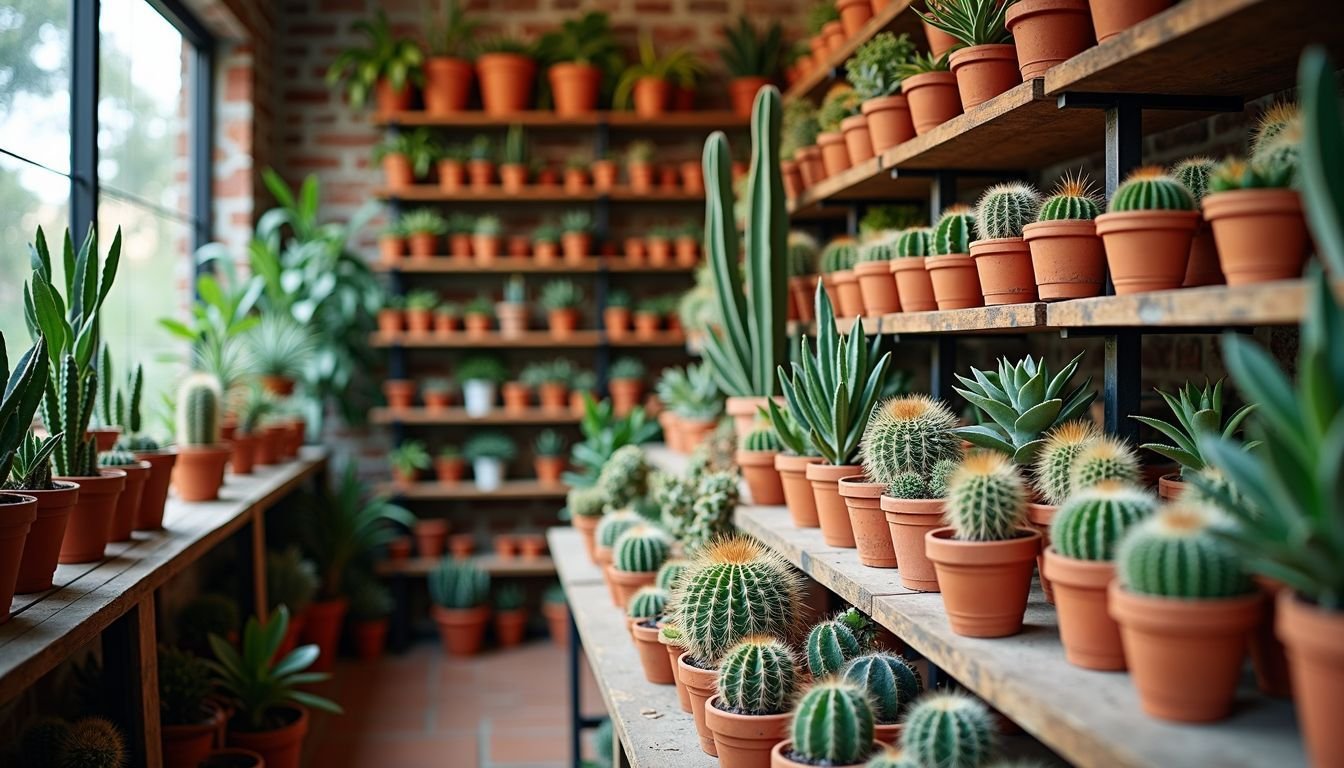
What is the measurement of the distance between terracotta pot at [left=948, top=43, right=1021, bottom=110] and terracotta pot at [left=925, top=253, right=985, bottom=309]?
0.30 m

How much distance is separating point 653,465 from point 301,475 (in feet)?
4.36

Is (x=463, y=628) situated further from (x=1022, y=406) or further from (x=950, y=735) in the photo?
(x=950, y=735)

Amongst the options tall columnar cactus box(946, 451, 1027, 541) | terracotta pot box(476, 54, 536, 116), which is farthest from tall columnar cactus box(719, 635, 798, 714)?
terracotta pot box(476, 54, 536, 116)

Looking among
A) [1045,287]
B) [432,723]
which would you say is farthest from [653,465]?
[1045,287]

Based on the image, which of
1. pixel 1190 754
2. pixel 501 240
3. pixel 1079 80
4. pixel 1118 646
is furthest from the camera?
pixel 501 240

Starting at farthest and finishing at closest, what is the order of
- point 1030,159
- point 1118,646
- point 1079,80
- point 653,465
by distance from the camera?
point 653,465
point 1030,159
point 1079,80
point 1118,646

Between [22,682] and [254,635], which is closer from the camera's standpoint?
[22,682]

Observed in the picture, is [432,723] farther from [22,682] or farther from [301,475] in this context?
[22,682]

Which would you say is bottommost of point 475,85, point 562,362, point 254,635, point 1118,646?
point 254,635

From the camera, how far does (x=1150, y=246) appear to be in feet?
4.73

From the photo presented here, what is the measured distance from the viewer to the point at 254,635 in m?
2.91

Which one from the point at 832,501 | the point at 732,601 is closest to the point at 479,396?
the point at 832,501

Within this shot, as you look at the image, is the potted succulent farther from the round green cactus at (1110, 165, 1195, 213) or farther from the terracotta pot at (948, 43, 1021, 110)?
the round green cactus at (1110, 165, 1195, 213)

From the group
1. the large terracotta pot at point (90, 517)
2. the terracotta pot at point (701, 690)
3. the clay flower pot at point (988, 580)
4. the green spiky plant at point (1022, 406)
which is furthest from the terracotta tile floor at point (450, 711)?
the clay flower pot at point (988, 580)
